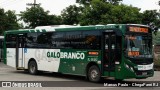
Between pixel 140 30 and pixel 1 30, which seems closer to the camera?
pixel 140 30

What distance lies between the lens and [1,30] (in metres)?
55.4

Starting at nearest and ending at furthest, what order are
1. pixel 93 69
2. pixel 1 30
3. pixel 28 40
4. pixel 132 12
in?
pixel 93 69 → pixel 28 40 → pixel 132 12 → pixel 1 30

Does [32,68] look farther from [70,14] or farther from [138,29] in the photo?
[70,14]

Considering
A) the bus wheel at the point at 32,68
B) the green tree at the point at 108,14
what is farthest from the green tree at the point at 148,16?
the bus wheel at the point at 32,68

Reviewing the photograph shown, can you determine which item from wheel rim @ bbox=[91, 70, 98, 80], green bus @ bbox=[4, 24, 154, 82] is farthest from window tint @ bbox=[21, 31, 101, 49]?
wheel rim @ bbox=[91, 70, 98, 80]

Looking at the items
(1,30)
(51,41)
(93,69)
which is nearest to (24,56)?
(51,41)

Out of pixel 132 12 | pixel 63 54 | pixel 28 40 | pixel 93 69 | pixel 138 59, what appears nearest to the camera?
pixel 138 59

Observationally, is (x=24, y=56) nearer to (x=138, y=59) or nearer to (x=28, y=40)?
(x=28, y=40)

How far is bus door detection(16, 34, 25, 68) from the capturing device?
2495 centimetres

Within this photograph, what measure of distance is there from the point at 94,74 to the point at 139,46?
8.73 ft

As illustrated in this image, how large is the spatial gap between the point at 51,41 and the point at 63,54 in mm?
1346

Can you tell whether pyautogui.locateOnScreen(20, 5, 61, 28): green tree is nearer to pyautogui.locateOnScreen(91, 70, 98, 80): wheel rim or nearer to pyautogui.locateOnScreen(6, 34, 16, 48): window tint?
pyautogui.locateOnScreen(6, 34, 16, 48): window tint

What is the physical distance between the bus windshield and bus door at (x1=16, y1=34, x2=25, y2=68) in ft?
29.7

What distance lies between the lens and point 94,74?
1925 centimetres
